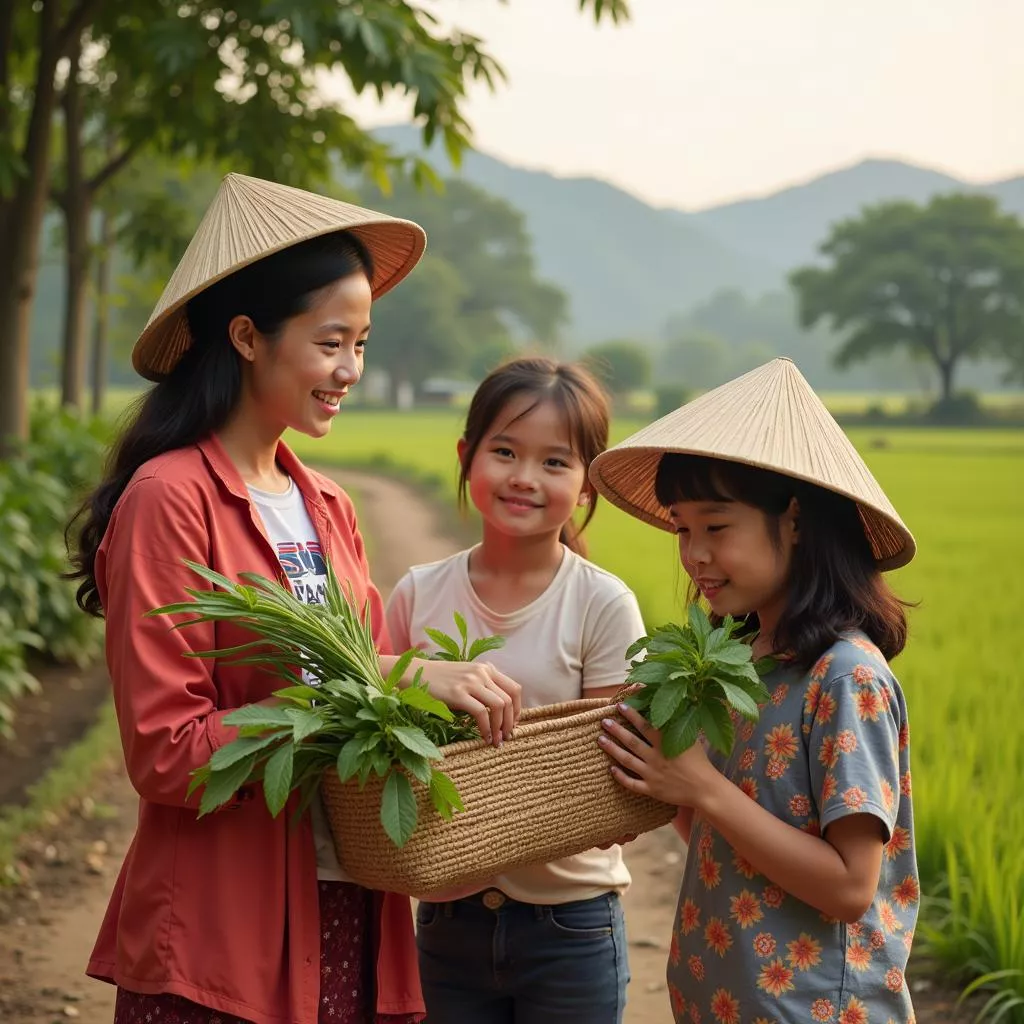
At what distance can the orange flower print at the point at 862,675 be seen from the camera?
1802mm

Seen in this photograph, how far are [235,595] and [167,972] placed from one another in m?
0.52

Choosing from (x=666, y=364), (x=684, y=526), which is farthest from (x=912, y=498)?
(x=666, y=364)

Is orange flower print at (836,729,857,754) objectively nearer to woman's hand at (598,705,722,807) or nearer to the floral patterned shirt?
the floral patterned shirt

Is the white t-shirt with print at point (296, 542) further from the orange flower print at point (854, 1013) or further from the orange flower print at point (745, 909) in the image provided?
the orange flower print at point (854, 1013)

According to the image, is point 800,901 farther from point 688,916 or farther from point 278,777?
point 278,777

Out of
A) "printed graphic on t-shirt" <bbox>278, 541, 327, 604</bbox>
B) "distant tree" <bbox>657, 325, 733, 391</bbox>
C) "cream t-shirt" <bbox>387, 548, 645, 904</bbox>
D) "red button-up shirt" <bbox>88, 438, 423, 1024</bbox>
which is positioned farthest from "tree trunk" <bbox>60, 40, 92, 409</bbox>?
"distant tree" <bbox>657, 325, 733, 391</bbox>

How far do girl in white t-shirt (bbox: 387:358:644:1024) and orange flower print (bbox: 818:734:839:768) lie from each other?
A: 504 millimetres

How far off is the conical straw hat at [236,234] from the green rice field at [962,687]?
2.72 ft

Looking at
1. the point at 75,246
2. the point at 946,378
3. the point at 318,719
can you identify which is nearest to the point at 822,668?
the point at 318,719

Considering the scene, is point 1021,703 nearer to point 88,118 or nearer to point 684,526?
point 684,526

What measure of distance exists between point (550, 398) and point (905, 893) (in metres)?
1.00

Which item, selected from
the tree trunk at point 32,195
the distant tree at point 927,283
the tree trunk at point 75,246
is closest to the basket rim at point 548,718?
the tree trunk at point 32,195

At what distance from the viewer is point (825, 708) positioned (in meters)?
1.81

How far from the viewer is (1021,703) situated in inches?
215
